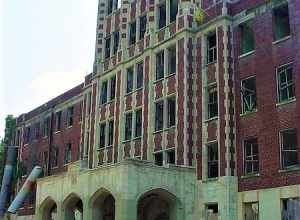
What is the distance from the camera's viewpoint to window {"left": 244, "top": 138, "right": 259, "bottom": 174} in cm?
2645

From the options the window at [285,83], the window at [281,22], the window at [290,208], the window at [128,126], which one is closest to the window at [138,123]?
the window at [128,126]

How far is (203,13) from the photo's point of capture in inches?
1240

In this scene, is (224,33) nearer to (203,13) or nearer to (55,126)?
(203,13)

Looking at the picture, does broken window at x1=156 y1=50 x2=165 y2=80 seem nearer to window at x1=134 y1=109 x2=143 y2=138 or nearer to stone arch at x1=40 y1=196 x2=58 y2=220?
window at x1=134 y1=109 x2=143 y2=138

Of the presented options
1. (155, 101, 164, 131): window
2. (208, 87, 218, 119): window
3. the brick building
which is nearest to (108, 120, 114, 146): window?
the brick building

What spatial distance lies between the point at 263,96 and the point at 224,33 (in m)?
4.74

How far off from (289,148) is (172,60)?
1033 cm

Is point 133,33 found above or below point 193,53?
above

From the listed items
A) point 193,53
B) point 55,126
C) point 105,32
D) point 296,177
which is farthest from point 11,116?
point 296,177

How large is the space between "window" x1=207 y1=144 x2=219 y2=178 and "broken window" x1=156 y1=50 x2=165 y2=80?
6425mm

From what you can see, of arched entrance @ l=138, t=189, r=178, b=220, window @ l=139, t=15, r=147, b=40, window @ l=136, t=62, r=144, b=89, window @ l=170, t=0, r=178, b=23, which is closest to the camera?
arched entrance @ l=138, t=189, r=178, b=220

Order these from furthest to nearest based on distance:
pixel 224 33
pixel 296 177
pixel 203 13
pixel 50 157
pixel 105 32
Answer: pixel 50 157, pixel 105 32, pixel 203 13, pixel 224 33, pixel 296 177

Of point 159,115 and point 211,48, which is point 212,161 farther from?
point 211,48

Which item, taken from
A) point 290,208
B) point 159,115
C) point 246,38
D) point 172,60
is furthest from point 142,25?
point 290,208
